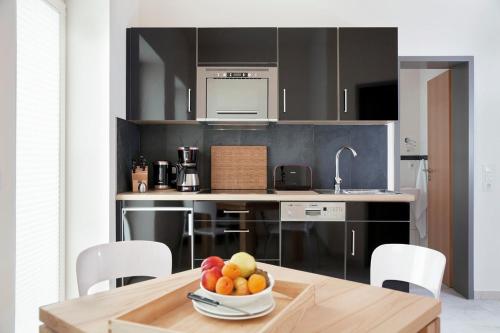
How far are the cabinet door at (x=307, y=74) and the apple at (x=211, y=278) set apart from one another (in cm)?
227

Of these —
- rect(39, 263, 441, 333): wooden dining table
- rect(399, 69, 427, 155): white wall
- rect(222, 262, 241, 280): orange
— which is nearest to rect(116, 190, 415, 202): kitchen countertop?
rect(39, 263, 441, 333): wooden dining table

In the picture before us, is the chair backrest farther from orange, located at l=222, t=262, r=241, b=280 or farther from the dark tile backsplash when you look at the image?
the dark tile backsplash

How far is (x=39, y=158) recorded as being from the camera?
243 centimetres

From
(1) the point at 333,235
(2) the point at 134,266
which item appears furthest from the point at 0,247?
(1) the point at 333,235

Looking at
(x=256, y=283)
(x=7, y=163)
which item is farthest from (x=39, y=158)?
(x=256, y=283)

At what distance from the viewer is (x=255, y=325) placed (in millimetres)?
1005

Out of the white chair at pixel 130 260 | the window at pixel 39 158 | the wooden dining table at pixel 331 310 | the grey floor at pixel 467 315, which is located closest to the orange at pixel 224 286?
the wooden dining table at pixel 331 310

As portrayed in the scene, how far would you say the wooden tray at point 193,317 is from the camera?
88cm

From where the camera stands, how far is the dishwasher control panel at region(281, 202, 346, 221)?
116 inches

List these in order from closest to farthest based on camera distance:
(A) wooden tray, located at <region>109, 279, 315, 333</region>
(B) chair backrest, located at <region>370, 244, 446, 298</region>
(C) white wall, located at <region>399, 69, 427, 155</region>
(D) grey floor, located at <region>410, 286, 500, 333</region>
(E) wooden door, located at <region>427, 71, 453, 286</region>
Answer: (A) wooden tray, located at <region>109, 279, 315, 333</region> < (B) chair backrest, located at <region>370, 244, 446, 298</region> < (D) grey floor, located at <region>410, 286, 500, 333</region> < (E) wooden door, located at <region>427, 71, 453, 286</region> < (C) white wall, located at <region>399, 69, 427, 155</region>

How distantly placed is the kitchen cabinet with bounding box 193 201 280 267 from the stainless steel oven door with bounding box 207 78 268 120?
0.75m

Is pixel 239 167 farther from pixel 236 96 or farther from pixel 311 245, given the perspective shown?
pixel 311 245

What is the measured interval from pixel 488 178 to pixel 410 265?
7.83ft

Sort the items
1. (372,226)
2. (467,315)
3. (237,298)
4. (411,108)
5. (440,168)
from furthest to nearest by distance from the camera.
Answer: (411,108) < (440,168) < (467,315) < (372,226) < (237,298)
